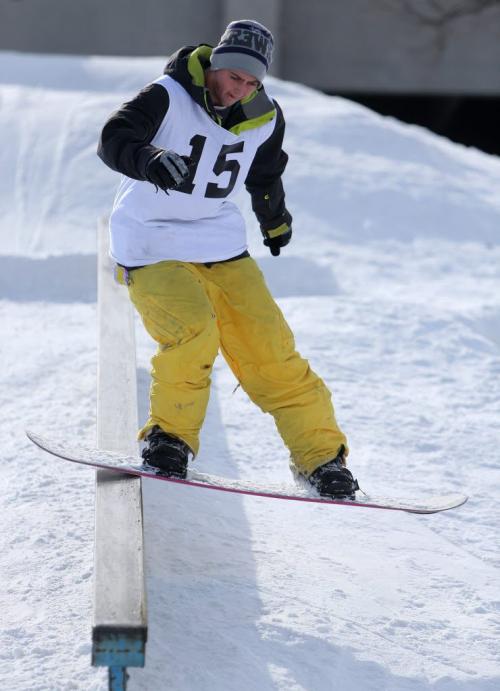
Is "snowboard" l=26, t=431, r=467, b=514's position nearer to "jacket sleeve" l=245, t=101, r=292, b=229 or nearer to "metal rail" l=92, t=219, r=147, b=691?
"metal rail" l=92, t=219, r=147, b=691

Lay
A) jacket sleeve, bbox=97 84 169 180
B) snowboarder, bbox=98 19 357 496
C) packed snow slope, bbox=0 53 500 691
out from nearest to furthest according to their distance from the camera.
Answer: packed snow slope, bbox=0 53 500 691 < jacket sleeve, bbox=97 84 169 180 < snowboarder, bbox=98 19 357 496

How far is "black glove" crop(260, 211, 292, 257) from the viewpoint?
3.58m

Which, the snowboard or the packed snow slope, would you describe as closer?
the packed snow slope

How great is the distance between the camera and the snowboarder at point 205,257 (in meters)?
2.97

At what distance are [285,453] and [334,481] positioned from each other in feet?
3.48

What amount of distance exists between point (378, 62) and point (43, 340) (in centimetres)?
1087

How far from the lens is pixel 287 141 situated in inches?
323

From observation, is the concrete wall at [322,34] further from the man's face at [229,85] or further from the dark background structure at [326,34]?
the man's face at [229,85]

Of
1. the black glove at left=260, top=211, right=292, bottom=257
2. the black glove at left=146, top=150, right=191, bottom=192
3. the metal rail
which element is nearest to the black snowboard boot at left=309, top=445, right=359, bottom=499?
the metal rail

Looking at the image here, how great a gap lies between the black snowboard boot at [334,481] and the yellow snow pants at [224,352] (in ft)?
0.09

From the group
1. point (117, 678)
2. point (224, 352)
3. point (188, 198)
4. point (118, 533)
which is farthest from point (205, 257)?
point (117, 678)

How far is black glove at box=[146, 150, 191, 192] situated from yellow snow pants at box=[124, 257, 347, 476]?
412mm

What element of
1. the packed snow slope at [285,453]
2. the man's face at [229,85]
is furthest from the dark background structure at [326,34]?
the man's face at [229,85]

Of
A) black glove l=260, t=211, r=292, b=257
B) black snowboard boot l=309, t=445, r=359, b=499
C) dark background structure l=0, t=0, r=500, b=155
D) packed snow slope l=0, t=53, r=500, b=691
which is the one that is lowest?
dark background structure l=0, t=0, r=500, b=155
